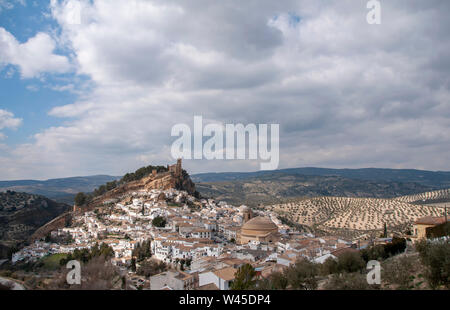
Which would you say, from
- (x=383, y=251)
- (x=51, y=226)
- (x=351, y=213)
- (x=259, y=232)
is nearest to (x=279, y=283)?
(x=383, y=251)

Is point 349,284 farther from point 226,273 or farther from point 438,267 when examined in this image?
point 226,273

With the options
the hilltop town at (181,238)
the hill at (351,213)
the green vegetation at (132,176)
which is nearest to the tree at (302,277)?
the hilltop town at (181,238)

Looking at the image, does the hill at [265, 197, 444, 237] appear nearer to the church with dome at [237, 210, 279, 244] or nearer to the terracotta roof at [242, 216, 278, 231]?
the terracotta roof at [242, 216, 278, 231]

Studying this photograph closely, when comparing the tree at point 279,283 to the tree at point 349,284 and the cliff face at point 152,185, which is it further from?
the cliff face at point 152,185

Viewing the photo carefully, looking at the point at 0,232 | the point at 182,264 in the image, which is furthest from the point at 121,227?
the point at 0,232
